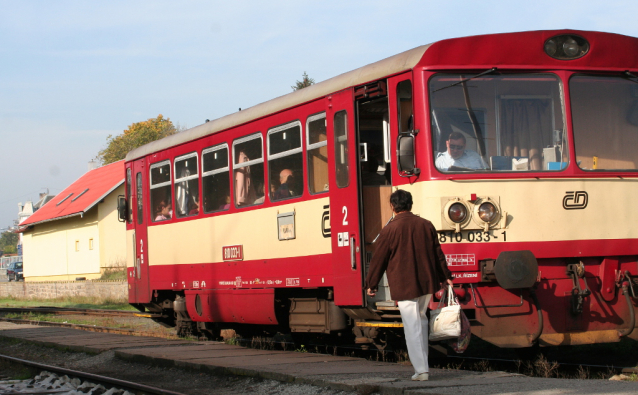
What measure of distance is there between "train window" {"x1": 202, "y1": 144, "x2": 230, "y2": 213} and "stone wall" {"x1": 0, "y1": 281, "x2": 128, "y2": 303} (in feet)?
52.1

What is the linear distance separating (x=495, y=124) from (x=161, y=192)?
705 cm

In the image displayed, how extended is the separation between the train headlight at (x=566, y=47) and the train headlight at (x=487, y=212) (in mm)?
1666

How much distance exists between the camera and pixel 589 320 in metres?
7.74

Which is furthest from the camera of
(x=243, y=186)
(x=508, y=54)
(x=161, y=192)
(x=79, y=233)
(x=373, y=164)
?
(x=79, y=233)

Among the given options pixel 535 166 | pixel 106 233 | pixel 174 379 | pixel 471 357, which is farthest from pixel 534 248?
pixel 106 233

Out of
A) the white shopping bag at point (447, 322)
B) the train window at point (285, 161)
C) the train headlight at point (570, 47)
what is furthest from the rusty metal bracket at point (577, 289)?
the train window at point (285, 161)

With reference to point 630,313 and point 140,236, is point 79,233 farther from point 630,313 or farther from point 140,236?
point 630,313

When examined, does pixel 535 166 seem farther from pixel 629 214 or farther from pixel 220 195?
pixel 220 195

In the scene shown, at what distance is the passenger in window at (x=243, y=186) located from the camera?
1080 cm

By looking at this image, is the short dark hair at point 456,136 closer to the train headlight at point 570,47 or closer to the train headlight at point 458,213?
the train headlight at point 458,213

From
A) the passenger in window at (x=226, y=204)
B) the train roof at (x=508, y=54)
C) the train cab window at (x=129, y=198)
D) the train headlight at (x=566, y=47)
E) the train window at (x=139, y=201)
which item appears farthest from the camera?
the train cab window at (x=129, y=198)

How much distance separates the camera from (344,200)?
28.7ft

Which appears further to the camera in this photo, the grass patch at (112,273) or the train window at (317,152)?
the grass patch at (112,273)

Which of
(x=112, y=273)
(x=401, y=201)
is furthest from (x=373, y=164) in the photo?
(x=112, y=273)
